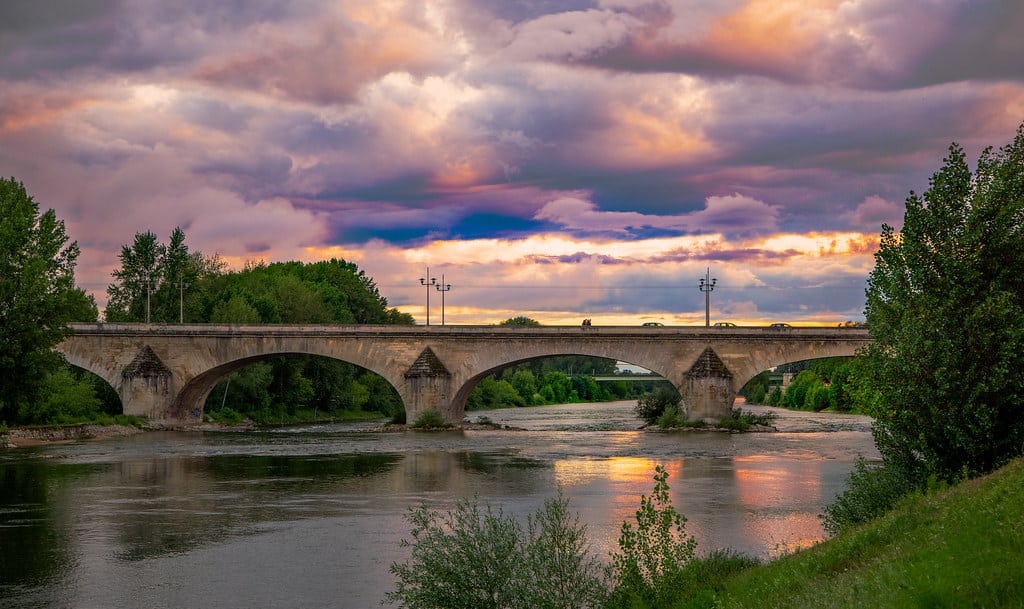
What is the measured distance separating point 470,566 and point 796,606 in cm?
399

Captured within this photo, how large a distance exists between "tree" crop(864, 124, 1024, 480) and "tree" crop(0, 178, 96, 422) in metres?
38.5

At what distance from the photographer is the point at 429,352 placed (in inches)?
2414

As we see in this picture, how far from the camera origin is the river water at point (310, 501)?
16156mm

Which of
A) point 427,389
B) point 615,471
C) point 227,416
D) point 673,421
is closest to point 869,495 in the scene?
point 615,471

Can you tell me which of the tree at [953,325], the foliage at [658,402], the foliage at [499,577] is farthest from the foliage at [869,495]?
the foliage at [658,402]

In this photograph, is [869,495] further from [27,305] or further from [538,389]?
[538,389]

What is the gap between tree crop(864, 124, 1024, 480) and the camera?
675 inches

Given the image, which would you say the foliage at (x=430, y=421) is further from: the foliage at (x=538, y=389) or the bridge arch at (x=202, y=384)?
the foliage at (x=538, y=389)

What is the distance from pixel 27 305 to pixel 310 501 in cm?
2549

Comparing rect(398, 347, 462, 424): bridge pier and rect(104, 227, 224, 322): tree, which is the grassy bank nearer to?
rect(398, 347, 462, 424): bridge pier

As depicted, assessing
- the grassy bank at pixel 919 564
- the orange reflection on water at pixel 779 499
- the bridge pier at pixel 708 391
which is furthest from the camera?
the bridge pier at pixel 708 391

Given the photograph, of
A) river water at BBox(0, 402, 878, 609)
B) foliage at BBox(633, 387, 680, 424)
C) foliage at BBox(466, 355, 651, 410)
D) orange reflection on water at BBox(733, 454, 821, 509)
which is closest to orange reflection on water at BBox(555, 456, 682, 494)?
river water at BBox(0, 402, 878, 609)

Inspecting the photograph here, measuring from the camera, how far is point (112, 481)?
1216 inches

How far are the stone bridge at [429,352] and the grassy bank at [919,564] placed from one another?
44.7 m
